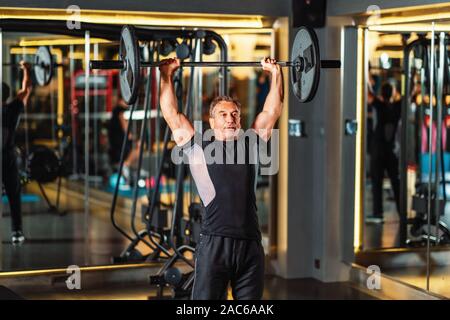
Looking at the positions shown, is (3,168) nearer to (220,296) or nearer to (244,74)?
(220,296)

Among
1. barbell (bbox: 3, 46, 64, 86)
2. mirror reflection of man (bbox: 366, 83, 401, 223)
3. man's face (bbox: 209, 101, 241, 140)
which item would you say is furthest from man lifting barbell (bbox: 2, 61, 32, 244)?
man's face (bbox: 209, 101, 241, 140)

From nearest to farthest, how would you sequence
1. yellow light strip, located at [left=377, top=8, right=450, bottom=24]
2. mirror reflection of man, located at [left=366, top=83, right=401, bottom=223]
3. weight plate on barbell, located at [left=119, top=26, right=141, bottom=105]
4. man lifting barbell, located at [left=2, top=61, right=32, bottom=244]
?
weight plate on barbell, located at [left=119, top=26, right=141, bottom=105] → yellow light strip, located at [left=377, top=8, right=450, bottom=24] → man lifting barbell, located at [left=2, top=61, right=32, bottom=244] → mirror reflection of man, located at [left=366, top=83, right=401, bottom=223]

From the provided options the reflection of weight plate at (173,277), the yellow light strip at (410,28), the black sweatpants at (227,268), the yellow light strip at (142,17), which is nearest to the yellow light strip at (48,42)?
the yellow light strip at (142,17)

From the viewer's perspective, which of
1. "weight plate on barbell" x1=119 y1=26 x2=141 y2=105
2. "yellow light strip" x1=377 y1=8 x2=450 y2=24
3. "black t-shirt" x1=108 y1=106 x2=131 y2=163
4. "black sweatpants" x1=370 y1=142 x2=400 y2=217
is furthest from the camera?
"black t-shirt" x1=108 y1=106 x2=131 y2=163

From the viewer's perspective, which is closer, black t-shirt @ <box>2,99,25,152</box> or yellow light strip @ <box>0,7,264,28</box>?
yellow light strip @ <box>0,7,264,28</box>

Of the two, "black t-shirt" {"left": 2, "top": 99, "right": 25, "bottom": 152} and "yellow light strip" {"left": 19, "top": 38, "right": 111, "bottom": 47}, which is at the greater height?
"yellow light strip" {"left": 19, "top": 38, "right": 111, "bottom": 47}

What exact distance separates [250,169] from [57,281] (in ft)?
8.46

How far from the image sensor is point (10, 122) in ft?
21.0

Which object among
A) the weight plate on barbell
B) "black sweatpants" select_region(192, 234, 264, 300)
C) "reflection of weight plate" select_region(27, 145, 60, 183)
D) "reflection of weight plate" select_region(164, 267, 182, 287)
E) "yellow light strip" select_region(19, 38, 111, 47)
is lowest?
"reflection of weight plate" select_region(164, 267, 182, 287)

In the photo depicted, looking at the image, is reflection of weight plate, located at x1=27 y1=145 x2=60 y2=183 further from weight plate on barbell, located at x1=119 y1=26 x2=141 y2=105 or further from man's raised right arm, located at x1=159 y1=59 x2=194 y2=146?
man's raised right arm, located at x1=159 y1=59 x2=194 y2=146

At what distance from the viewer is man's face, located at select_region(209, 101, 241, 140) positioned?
148 inches

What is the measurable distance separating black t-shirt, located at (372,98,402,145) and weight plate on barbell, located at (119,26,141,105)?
10.8ft

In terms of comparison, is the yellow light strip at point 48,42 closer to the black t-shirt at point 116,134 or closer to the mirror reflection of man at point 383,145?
the black t-shirt at point 116,134
